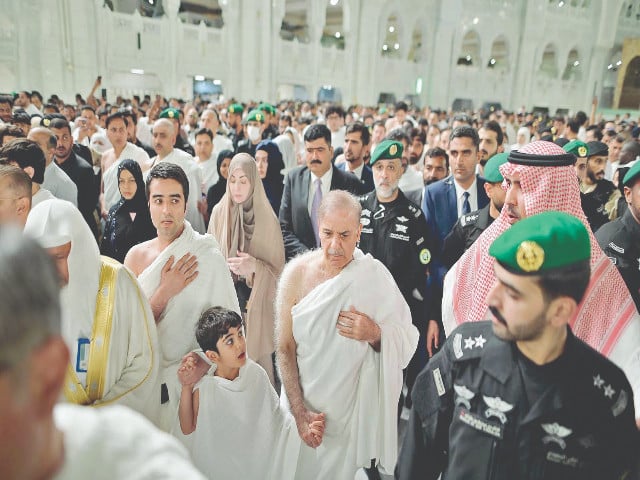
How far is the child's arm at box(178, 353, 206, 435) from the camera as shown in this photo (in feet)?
7.30

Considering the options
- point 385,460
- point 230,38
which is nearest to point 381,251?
point 385,460

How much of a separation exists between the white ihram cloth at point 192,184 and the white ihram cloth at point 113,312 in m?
2.81

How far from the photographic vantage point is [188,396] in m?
2.24

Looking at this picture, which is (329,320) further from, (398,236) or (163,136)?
(163,136)

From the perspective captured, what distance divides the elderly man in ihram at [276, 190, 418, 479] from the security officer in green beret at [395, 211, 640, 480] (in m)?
0.85

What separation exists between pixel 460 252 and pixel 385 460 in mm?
1411

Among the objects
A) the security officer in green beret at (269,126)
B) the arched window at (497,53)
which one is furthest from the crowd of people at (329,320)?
the arched window at (497,53)

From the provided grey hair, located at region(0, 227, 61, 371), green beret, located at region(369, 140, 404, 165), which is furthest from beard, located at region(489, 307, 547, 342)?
green beret, located at region(369, 140, 404, 165)

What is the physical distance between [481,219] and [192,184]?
10.5 feet

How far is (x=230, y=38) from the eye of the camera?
19891 millimetres

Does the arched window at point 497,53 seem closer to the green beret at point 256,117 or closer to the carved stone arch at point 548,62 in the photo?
the carved stone arch at point 548,62

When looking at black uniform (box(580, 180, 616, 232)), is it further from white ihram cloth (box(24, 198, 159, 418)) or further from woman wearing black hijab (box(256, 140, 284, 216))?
white ihram cloth (box(24, 198, 159, 418))

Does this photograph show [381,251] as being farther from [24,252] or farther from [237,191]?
[24,252]

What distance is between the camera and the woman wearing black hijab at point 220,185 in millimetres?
4840
